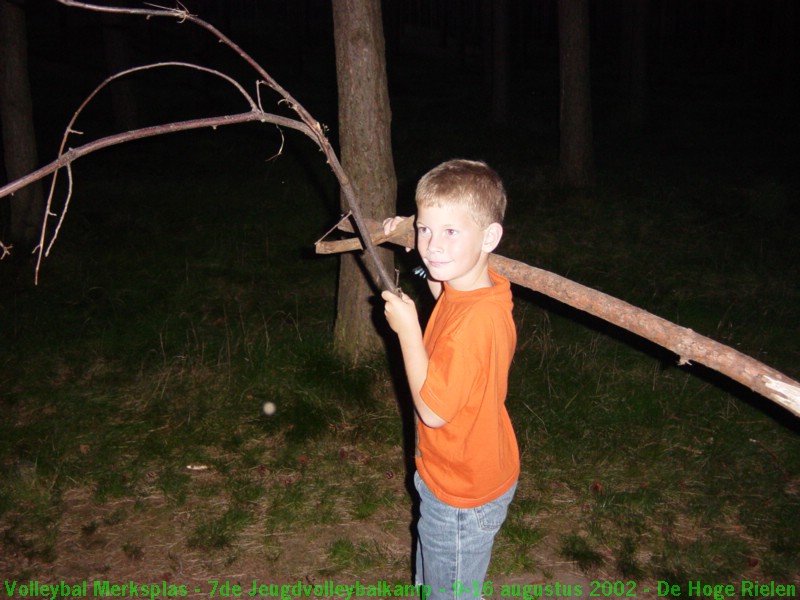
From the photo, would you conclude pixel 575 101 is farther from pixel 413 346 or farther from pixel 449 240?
pixel 413 346

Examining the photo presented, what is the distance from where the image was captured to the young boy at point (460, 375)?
210cm

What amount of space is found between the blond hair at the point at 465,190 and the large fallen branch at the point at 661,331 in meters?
0.65

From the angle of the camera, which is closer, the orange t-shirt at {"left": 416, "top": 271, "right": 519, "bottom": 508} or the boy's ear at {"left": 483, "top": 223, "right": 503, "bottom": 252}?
the orange t-shirt at {"left": 416, "top": 271, "right": 519, "bottom": 508}

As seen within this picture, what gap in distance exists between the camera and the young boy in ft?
6.89

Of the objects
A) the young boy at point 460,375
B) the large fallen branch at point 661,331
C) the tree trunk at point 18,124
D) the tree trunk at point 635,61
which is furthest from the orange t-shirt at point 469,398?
the tree trunk at point 635,61

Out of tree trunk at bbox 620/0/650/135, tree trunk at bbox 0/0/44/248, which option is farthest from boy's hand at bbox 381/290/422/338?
tree trunk at bbox 620/0/650/135

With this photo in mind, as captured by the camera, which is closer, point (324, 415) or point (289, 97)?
point (289, 97)

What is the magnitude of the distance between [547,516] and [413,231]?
2.05m

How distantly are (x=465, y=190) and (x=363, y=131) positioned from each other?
2624mm

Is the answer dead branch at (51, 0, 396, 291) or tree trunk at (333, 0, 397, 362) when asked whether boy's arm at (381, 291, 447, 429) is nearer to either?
dead branch at (51, 0, 396, 291)

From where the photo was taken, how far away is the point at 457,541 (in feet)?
7.83

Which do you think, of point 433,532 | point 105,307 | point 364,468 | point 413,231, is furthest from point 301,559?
point 105,307

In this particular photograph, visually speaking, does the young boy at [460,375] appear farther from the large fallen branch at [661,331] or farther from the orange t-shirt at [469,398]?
the large fallen branch at [661,331]

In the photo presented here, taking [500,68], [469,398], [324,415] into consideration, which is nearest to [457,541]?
[469,398]
